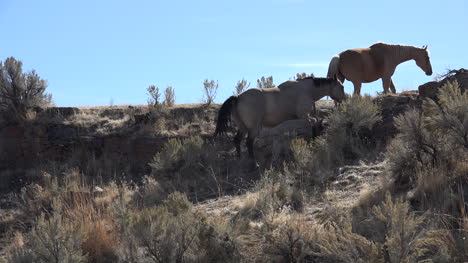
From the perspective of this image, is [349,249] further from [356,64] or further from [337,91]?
[356,64]

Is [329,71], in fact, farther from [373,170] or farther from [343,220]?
[343,220]

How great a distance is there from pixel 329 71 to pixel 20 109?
9463 millimetres

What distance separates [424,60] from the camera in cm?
1662

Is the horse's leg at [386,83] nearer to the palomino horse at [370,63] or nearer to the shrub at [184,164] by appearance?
the palomino horse at [370,63]

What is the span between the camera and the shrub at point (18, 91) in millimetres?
17906

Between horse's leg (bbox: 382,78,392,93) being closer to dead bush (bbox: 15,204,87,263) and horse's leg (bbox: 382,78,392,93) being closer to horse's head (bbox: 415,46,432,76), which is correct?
horse's head (bbox: 415,46,432,76)

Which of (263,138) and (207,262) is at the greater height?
(263,138)

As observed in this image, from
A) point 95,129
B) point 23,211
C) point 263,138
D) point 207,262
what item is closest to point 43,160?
point 95,129

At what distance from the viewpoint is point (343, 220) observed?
7316 mm

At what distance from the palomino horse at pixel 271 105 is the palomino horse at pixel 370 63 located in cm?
146

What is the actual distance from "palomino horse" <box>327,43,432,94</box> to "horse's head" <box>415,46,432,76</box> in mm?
291

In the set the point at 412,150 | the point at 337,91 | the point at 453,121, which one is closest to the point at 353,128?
the point at 337,91

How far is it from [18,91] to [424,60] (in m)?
12.4

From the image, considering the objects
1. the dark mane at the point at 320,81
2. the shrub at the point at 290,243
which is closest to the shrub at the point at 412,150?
the shrub at the point at 290,243
